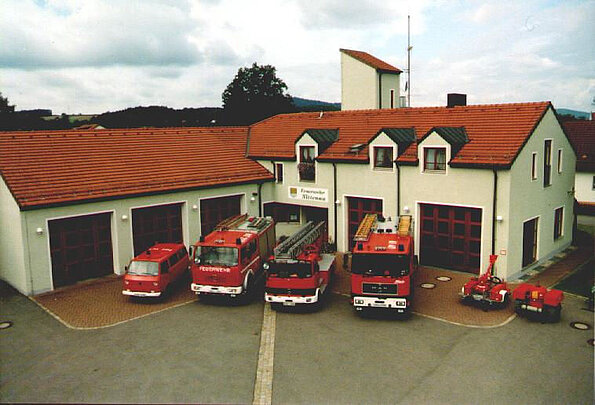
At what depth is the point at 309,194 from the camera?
26.5 meters

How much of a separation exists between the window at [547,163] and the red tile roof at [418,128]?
1.99 m

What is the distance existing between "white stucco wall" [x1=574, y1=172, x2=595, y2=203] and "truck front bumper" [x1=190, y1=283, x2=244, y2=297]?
3020cm

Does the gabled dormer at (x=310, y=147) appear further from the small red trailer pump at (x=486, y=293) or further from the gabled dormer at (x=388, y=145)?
the small red trailer pump at (x=486, y=293)

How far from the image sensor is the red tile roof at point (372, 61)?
32656 millimetres

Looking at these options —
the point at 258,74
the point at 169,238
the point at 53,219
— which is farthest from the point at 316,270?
the point at 258,74

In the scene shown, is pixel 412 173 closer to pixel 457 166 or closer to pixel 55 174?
pixel 457 166

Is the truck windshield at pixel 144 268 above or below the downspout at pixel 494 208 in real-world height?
below

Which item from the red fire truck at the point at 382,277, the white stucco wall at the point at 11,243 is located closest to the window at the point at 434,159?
the red fire truck at the point at 382,277

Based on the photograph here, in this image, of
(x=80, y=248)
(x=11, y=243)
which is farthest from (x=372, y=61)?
(x=11, y=243)

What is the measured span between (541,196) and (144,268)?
17.3m

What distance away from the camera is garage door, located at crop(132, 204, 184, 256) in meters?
22.4

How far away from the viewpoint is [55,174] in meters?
20.8

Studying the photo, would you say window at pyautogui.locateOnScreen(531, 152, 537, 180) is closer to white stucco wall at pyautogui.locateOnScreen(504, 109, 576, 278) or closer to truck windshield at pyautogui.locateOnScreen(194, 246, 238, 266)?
white stucco wall at pyautogui.locateOnScreen(504, 109, 576, 278)

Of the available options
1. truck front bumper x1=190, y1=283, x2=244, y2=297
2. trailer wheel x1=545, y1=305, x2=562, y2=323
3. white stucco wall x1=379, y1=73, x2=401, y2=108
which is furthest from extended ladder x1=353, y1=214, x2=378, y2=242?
white stucco wall x1=379, y1=73, x2=401, y2=108
